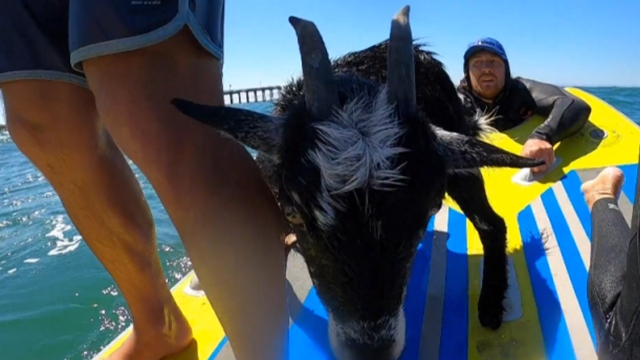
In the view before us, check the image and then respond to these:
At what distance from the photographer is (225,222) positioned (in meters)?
1.47

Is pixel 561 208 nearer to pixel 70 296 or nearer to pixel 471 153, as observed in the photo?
pixel 471 153

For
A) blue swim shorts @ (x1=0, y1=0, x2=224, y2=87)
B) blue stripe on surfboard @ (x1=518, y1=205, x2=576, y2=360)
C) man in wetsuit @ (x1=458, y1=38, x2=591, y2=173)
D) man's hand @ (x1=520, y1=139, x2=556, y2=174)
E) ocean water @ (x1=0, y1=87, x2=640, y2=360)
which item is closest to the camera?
blue swim shorts @ (x1=0, y1=0, x2=224, y2=87)

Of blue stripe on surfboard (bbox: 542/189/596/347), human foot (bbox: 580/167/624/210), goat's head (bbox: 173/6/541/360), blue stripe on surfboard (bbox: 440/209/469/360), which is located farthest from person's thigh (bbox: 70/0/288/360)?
human foot (bbox: 580/167/624/210)

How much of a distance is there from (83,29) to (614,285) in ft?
7.58

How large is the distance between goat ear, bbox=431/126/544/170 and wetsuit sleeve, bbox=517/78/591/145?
309 centimetres

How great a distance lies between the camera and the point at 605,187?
2992mm

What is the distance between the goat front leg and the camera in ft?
8.73

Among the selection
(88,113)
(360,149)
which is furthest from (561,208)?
(88,113)

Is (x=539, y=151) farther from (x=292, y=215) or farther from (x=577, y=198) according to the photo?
(x=292, y=215)

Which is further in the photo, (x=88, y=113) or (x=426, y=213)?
(x=88, y=113)

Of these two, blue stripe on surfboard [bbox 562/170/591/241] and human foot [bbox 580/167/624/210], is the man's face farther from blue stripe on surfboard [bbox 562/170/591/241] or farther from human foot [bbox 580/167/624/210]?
human foot [bbox 580/167/624/210]

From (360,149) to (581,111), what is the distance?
444 cm

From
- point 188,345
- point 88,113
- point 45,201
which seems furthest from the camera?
point 45,201

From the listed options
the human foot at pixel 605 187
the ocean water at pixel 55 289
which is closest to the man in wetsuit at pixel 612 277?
the human foot at pixel 605 187
